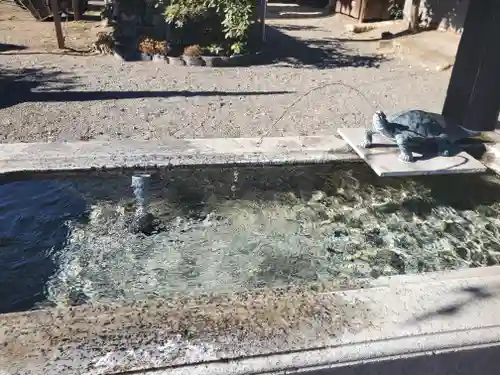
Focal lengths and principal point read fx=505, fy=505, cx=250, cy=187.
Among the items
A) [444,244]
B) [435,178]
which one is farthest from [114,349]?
[435,178]

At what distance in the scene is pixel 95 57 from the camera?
10.0 m

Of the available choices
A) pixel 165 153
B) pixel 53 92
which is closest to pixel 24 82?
pixel 53 92

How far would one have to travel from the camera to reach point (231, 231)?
371 cm

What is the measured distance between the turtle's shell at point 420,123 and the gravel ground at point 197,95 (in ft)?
6.53

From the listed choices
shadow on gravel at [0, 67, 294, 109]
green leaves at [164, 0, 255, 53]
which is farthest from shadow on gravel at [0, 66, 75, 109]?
green leaves at [164, 0, 255, 53]

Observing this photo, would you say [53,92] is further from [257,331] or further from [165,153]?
[257,331]

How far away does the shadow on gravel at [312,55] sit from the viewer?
10141mm

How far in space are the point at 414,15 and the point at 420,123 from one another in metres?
8.64

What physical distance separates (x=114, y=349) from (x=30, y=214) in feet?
6.90

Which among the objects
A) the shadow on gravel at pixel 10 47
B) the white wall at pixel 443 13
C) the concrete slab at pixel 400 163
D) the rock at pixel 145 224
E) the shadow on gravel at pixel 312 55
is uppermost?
the white wall at pixel 443 13

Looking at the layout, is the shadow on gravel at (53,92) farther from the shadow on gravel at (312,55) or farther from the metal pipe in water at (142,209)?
the metal pipe in water at (142,209)

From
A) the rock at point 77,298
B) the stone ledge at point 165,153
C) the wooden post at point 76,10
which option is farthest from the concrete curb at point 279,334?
the wooden post at point 76,10

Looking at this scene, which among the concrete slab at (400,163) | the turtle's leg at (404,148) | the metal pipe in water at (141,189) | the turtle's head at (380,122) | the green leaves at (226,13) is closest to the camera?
the metal pipe in water at (141,189)

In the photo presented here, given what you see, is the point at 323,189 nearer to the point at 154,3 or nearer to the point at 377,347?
the point at 377,347
